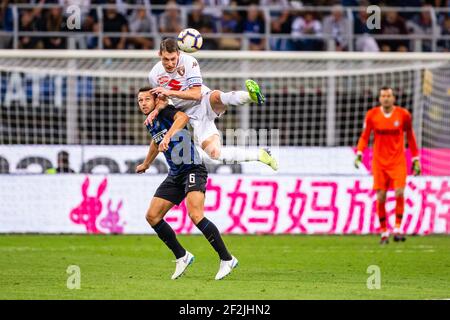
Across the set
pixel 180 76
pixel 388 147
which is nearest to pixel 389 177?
pixel 388 147

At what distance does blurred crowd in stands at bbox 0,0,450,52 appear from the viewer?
895 inches

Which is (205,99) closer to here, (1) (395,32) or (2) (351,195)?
(2) (351,195)

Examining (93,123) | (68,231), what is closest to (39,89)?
(93,123)

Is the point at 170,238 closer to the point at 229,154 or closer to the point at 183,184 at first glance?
the point at 183,184

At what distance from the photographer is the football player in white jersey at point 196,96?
1191 centimetres

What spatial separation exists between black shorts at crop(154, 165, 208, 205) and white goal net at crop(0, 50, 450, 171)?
8.38 meters

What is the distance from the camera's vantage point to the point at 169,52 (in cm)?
1188

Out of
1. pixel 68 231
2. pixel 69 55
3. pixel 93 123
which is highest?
pixel 69 55

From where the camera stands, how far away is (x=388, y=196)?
65.3ft

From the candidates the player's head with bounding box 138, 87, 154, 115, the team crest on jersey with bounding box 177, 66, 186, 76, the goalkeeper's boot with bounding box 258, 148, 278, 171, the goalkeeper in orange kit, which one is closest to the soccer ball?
the team crest on jersey with bounding box 177, 66, 186, 76

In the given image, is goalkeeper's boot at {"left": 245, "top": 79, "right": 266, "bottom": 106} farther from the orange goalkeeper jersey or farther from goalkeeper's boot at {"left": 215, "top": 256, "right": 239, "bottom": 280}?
the orange goalkeeper jersey

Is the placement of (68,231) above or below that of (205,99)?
below

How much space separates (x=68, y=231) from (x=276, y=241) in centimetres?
399

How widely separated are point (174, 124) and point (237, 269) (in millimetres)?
2441
